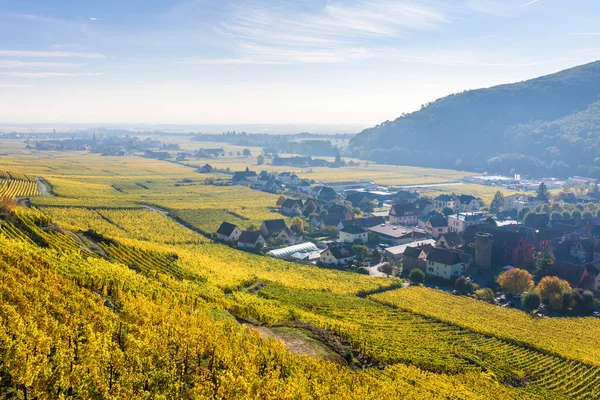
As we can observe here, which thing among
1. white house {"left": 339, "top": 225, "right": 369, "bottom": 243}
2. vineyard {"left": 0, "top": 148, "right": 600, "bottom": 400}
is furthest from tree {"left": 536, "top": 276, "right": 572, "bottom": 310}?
white house {"left": 339, "top": 225, "right": 369, "bottom": 243}

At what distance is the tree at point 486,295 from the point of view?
47656mm

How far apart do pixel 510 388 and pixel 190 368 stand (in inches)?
767

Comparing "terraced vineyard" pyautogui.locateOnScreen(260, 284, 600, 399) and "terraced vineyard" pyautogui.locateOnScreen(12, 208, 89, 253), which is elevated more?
"terraced vineyard" pyautogui.locateOnScreen(12, 208, 89, 253)

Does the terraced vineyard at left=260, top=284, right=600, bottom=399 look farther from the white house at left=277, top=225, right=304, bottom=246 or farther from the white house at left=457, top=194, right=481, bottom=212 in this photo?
the white house at left=457, top=194, right=481, bottom=212

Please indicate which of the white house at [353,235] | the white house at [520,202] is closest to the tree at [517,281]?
the white house at [353,235]

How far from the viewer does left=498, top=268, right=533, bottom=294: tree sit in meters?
49.3

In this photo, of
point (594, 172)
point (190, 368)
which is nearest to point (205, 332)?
point (190, 368)

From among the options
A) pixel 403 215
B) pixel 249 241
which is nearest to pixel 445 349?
pixel 249 241

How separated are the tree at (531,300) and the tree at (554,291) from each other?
2.22m

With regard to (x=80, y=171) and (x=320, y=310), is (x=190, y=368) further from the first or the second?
(x=80, y=171)

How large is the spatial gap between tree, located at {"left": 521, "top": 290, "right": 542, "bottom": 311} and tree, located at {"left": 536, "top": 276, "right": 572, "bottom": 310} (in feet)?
7.29

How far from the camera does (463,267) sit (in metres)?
57.6

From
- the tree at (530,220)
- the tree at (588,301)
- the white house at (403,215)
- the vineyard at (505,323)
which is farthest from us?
the white house at (403,215)

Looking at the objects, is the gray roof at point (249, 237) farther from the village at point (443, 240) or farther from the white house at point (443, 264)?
the white house at point (443, 264)
